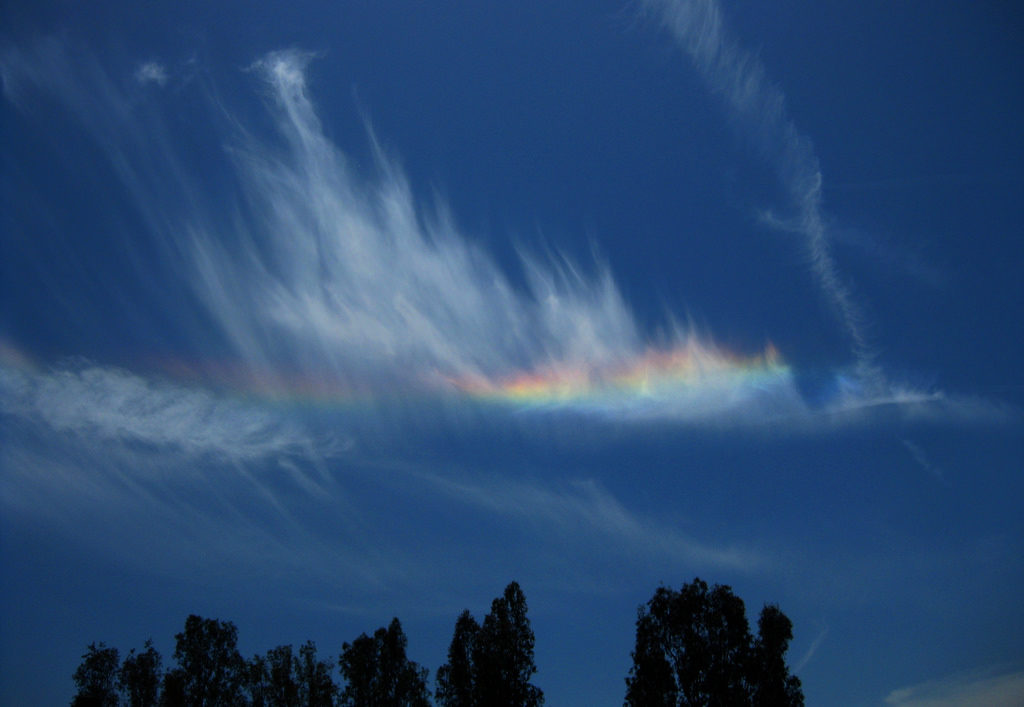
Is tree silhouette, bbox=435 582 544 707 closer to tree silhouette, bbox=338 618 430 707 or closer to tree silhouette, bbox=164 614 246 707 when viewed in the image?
tree silhouette, bbox=338 618 430 707

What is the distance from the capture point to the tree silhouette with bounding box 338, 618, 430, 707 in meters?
53.0

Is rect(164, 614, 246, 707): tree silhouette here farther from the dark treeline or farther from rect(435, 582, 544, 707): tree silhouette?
rect(435, 582, 544, 707): tree silhouette

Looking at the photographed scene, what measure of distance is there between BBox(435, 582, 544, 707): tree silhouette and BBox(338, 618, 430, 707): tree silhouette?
4.55 m

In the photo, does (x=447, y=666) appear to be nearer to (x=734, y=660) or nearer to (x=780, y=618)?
(x=734, y=660)

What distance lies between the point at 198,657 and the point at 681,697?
42.8 m

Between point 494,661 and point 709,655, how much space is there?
55.9 ft

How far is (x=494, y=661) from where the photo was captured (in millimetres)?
49188

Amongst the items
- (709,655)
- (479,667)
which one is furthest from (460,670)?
(709,655)

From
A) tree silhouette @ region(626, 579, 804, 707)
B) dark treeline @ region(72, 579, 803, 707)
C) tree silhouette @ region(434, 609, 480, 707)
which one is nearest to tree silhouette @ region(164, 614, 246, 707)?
dark treeline @ region(72, 579, 803, 707)

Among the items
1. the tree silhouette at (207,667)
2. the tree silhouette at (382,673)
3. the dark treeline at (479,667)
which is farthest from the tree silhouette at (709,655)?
the tree silhouette at (207,667)

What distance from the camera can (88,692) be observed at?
172ft

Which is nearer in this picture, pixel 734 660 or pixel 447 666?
pixel 734 660

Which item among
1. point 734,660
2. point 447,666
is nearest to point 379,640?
point 447,666

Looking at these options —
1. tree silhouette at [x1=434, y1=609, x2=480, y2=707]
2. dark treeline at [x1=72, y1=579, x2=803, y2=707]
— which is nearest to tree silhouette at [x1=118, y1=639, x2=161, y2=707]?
dark treeline at [x1=72, y1=579, x2=803, y2=707]
